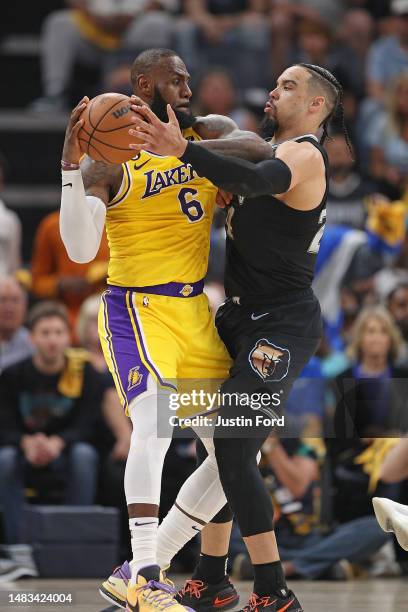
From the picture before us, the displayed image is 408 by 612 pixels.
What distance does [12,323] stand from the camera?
8.70 metres

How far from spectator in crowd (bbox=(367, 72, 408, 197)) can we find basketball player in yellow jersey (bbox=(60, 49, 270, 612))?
6.36 metres

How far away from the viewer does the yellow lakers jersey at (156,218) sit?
5273 millimetres

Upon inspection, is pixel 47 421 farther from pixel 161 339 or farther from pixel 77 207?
pixel 77 207

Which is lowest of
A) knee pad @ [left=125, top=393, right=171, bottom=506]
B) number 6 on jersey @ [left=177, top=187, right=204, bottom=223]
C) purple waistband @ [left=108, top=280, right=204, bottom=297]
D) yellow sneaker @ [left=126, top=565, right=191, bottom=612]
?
yellow sneaker @ [left=126, top=565, right=191, bottom=612]

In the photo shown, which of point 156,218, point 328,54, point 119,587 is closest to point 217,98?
point 328,54

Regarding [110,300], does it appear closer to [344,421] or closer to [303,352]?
[303,352]

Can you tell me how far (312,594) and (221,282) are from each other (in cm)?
314

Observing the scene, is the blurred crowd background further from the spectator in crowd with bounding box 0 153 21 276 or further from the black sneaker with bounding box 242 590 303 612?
the black sneaker with bounding box 242 590 303 612

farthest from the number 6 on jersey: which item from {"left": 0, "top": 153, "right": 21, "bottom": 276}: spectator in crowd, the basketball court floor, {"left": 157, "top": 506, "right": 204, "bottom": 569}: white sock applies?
{"left": 0, "top": 153, "right": 21, "bottom": 276}: spectator in crowd

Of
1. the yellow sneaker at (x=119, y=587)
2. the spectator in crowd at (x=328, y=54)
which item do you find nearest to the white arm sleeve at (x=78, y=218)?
the yellow sneaker at (x=119, y=587)

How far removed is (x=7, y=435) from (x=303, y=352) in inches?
117

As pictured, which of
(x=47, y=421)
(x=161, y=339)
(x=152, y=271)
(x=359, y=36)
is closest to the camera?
(x=161, y=339)

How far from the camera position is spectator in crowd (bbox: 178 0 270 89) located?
40.9 ft

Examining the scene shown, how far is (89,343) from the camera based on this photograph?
331 inches
